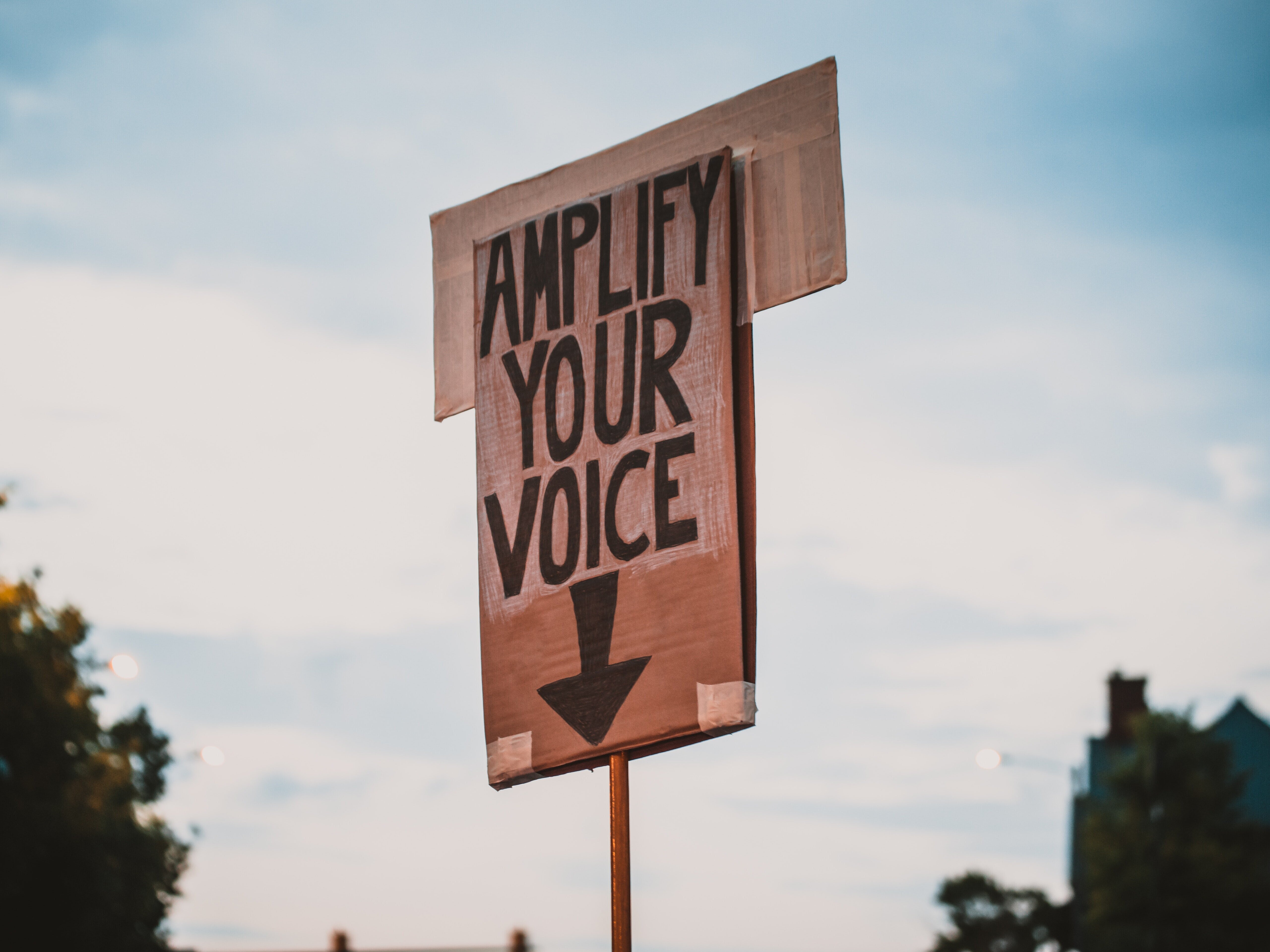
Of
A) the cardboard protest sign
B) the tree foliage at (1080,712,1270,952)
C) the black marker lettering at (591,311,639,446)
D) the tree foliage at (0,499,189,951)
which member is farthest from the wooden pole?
the tree foliage at (1080,712,1270,952)

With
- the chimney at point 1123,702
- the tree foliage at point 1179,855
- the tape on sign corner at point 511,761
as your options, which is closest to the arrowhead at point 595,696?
the tape on sign corner at point 511,761

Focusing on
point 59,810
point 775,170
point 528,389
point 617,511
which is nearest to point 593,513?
point 617,511

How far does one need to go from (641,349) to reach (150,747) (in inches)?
1048

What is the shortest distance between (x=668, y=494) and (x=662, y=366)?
1.28ft

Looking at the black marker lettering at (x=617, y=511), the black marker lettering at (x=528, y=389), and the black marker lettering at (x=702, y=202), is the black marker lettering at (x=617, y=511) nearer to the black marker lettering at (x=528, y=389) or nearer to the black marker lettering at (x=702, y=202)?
the black marker lettering at (x=528, y=389)

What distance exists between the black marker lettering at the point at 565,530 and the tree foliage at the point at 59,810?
19982mm

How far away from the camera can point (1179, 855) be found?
1324 inches

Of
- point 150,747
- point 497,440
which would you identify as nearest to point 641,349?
point 497,440

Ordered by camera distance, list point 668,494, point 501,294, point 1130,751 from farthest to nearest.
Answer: point 1130,751, point 501,294, point 668,494

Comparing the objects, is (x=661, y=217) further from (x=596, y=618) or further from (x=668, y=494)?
(x=596, y=618)

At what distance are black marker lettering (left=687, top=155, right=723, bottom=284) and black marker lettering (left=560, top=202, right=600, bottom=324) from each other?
1.17 ft

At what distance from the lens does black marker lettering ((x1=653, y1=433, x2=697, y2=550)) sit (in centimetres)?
373

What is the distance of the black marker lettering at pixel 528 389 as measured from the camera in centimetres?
414

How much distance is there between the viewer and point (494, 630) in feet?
13.4
